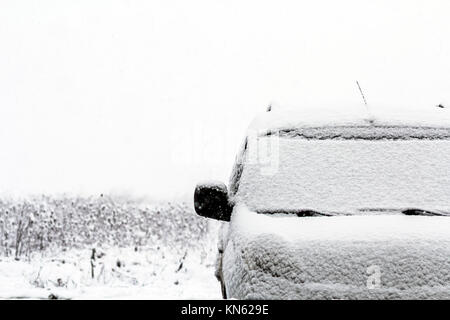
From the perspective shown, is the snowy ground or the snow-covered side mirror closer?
the snow-covered side mirror

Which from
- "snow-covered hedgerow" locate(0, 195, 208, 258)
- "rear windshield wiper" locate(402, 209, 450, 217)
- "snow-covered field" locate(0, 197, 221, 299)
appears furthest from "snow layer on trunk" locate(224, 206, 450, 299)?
"snow-covered hedgerow" locate(0, 195, 208, 258)

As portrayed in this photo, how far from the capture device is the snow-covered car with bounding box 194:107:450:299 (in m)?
2.54

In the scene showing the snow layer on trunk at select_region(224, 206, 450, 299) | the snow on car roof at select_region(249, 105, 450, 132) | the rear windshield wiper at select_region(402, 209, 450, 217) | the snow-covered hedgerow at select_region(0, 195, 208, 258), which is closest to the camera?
the snow layer on trunk at select_region(224, 206, 450, 299)

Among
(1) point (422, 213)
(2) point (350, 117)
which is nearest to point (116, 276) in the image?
(2) point (350, 117)

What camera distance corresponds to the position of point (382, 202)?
10.1 ft

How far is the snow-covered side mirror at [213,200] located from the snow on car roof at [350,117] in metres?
0.60

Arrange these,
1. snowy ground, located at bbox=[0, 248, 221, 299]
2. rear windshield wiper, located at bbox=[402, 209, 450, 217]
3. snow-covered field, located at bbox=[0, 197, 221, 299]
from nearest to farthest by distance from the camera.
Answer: rear windshield wiper, located at bbox=[402, 209, 450, 217]
snowy ground, located at bbox=[0, 248, 221, 299]
snow-covered field, located at bbox=[0, 197, 221, 299]

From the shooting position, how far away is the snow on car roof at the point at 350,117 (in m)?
3.75

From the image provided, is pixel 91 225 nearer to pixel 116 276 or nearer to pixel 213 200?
pixel 116 276

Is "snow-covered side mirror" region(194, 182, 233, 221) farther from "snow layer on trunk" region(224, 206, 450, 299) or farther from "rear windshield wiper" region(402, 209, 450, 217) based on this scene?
"rear windshield wiper" region(402, 209, 450, 217)

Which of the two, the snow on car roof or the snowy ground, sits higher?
the snow on car roof
